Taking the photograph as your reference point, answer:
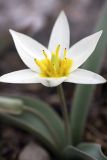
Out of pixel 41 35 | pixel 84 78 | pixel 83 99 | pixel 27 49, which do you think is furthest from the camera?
pixel 41 35

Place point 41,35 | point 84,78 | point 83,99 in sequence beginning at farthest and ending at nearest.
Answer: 1. point 41,35
2. point 83,99
3. point 84,78

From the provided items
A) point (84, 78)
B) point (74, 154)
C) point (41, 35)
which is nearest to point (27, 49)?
point (84, 78)

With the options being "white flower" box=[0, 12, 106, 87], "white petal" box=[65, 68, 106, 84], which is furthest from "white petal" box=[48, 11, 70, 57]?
"white petal" box=[65, 68, 106, 84]

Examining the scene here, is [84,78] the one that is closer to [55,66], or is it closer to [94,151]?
[55,66]

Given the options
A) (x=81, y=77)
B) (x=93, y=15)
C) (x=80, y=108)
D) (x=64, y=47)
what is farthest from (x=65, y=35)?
(x=93, y=15)

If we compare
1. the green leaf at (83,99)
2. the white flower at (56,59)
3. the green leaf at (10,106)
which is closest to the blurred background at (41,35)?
the green leaf at (83,99)

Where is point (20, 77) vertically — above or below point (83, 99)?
above

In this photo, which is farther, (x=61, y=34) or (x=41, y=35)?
(x=41, y=35)

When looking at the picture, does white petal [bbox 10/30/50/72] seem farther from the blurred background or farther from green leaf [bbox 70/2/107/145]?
the blurred background
